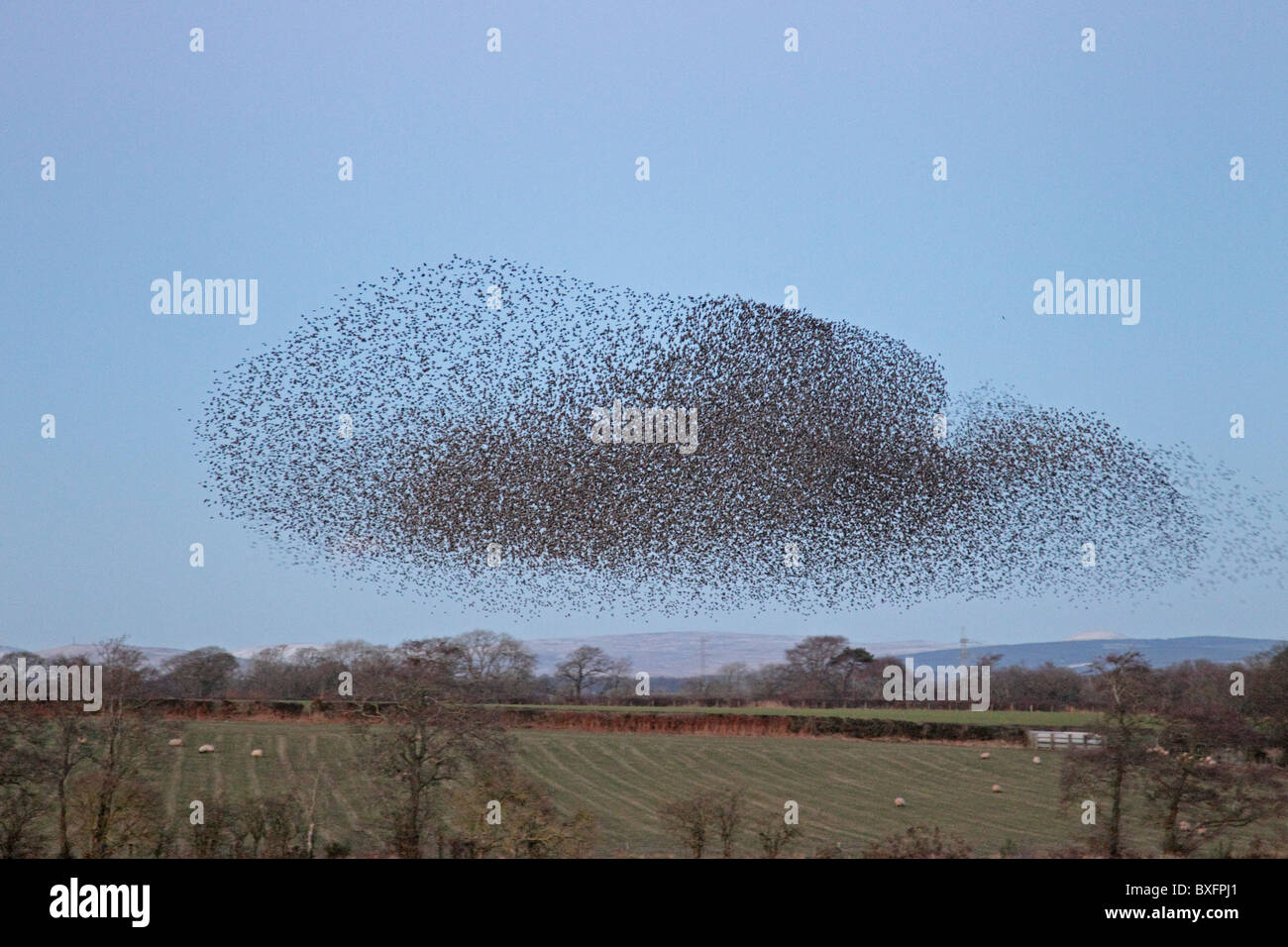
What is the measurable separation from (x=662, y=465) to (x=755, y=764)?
43.1 ft

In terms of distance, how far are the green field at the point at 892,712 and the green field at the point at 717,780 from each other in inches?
64.3

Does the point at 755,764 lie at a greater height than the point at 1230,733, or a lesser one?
lesser

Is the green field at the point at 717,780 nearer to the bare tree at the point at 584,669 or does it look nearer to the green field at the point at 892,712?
the green field at the point at 892,712

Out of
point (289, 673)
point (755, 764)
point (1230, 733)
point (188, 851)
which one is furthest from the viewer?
point (289, 673)

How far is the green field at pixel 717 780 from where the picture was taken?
92.4ft

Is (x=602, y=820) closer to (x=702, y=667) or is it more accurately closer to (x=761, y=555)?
(x=761, y=555)

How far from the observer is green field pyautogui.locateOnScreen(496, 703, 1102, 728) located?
134ft

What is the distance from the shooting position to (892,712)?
153 feet

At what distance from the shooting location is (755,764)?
38.6 metres

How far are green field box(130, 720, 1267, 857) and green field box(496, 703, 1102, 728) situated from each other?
1634 millimetres

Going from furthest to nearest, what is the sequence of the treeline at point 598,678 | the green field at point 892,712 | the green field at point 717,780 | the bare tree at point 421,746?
1. the green field at point 892,712
2. the green field at point 717,780
3. the treeline at point 598,678
4. the bare tree at point 421,746

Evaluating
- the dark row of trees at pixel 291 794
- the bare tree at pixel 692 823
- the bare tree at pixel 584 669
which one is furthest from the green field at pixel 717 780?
the bare tree at pixel 584 669

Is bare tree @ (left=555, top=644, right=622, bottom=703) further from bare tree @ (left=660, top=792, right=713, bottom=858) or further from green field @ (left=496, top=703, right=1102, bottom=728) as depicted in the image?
bare tree @ (left=660, top=792, right=713, bottom=858)
